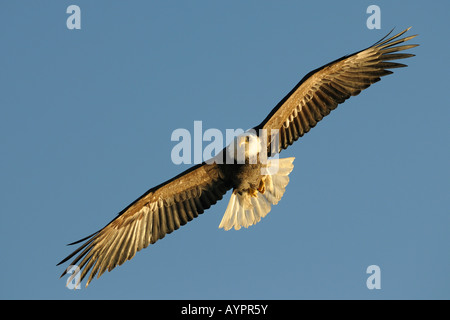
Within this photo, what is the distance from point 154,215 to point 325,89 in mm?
2992

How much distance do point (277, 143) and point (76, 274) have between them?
129 inches

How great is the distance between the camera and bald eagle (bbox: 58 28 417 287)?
1207 centimetres

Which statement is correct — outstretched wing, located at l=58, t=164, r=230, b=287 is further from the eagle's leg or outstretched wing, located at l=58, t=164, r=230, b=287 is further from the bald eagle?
the eagle's leg

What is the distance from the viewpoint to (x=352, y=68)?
481 inches

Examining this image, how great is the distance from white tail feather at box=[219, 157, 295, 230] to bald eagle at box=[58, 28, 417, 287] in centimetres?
2

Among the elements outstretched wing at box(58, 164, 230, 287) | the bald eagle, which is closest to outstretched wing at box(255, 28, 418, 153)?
the bald eagle

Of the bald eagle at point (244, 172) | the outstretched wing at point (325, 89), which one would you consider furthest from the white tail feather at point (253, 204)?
the outstretched wing at point (325, 89)

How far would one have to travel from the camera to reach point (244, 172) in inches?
483

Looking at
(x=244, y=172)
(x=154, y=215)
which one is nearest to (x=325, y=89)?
(x=244, y=172)

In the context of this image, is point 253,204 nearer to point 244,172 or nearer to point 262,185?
point 262,185

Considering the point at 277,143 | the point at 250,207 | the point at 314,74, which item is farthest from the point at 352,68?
the point at 250,207

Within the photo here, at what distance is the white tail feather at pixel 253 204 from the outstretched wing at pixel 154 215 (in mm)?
393

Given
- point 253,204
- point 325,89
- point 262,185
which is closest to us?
point 325,89
